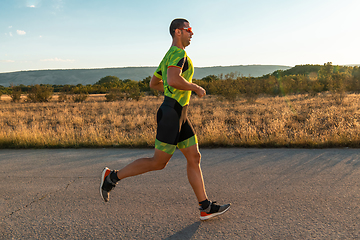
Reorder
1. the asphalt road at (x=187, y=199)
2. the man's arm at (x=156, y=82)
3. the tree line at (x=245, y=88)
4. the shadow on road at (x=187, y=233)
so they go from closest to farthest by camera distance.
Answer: the shadow on road at (x=187, y=233)
the asphalt road at (x=187, y=199)
the man's arm at (x=156, y=82)
the tree line at (x=245, y=88)

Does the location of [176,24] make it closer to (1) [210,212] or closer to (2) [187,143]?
(2) [187,143]

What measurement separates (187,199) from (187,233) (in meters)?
0.84

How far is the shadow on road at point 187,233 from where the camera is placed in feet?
8.35

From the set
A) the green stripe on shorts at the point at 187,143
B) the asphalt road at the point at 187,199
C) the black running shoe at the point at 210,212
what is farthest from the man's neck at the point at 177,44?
the asphalt road at the point at 187,199

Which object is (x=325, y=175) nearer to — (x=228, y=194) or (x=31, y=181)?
(x=228, y=194)

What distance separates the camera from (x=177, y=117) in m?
Answer: 2.79

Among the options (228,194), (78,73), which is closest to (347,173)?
(228,194)

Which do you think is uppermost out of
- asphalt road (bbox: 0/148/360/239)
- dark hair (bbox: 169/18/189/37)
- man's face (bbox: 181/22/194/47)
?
dark hair (bbox: 169/18/189/37)

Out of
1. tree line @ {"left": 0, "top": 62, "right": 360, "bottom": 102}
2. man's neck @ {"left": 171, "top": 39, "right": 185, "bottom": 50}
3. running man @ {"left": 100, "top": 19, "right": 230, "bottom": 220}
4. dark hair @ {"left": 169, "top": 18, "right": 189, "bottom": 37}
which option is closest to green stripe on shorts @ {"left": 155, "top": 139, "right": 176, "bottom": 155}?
running man @ {"left": 100, "top": 19, "right": 230, "bottom": 220}

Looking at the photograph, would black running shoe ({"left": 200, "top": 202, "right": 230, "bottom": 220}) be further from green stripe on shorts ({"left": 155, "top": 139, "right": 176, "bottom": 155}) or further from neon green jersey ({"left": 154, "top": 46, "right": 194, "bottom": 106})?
neon green jersey ({"left": 154, "top": 46, "right": 194, "bottom": 106})

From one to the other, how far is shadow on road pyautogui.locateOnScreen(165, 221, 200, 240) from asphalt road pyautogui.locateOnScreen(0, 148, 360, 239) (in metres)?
0.01

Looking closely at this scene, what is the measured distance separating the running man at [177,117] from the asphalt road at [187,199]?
42cm

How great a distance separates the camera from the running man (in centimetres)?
269

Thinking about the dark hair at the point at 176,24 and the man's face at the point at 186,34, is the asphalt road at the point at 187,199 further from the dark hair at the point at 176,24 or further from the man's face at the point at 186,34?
the dark hair at the point at 176,24
